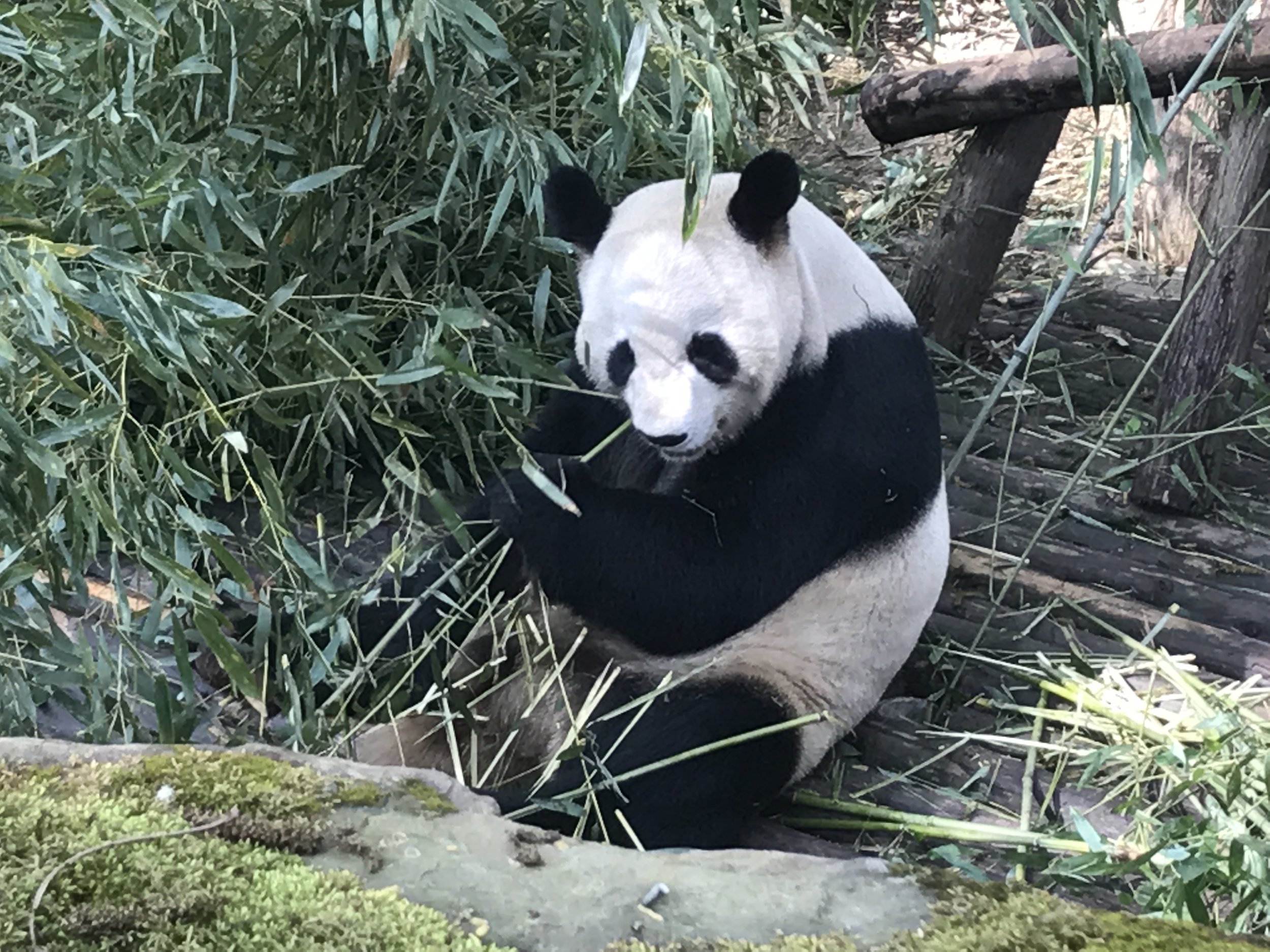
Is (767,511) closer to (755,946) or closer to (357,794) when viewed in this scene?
(357,794)

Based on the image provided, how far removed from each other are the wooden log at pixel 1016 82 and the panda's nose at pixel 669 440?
1.61 m

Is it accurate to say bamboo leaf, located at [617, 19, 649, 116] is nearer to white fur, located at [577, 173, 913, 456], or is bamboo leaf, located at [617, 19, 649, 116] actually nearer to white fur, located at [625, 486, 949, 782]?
white fur, located at [577, 173, 913, 456]

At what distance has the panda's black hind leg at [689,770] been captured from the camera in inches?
93.7

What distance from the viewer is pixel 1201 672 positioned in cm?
293

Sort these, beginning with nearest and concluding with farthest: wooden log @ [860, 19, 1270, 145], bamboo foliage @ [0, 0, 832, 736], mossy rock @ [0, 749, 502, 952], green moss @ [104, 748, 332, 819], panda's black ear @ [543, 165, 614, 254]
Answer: mossy rock @ [0, 749, 502, 952] → green moss @ [104, 748, 332, 819] → bamboo foliage @ [0, 0, 832, 736] → panda's black ear @ [543, 165, 614, 254] → wooden log @ [860, 19, 1270, 145]

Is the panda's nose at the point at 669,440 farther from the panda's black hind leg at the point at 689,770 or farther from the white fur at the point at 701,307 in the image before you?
the panda's black hind leg at the point at 689,770

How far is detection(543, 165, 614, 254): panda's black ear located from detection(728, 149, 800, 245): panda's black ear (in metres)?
0.34

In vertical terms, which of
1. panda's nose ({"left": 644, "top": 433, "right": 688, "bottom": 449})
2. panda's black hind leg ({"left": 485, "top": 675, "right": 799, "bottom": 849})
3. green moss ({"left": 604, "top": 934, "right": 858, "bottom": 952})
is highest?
green moss ({"left": 604, "top": 934, "right": 858, "bottom": 952})

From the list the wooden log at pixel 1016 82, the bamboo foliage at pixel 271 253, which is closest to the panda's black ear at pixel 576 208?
the bamboo foliage at pixel 271 253

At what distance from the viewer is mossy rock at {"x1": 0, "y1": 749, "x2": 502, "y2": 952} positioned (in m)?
1.09

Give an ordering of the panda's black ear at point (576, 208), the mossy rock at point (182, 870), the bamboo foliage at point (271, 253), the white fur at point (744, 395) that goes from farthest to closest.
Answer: the panda's black ear at point (576, 208) → the white fur at point (744, 395) → the bamboo foliage at point (271, 253) → the mossy rock at point (182, 870)

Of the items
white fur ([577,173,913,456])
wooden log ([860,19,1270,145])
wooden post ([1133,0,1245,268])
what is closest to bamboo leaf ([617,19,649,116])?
white fur ([577,173,913,456])

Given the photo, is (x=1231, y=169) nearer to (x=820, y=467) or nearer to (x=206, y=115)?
(x=820, y=467)

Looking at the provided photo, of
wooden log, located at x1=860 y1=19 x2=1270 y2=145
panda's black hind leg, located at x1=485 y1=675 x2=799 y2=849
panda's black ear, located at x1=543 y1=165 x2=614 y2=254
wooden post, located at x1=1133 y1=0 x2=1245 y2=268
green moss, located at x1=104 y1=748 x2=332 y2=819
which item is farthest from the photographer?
wooden post, located at x1=1133 y1=0 x2=1245 y2=268
